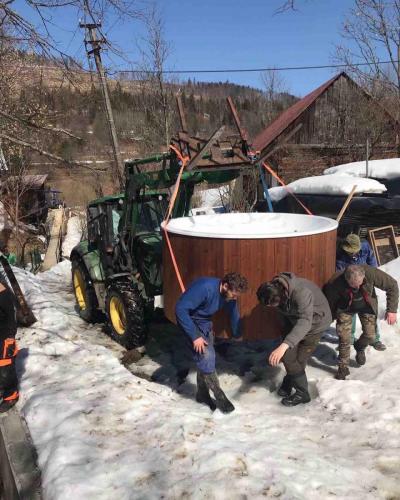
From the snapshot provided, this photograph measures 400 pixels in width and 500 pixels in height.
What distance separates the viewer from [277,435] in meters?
3.67

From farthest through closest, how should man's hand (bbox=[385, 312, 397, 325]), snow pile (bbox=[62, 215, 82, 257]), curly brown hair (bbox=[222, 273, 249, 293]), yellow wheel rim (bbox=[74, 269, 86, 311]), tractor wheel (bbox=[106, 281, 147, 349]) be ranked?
snow pile (bbox=[62, 215, 82, 257]) < yellow wheel rim (bbox=[74, 269, 86, 311]) < tractor wheel (bbox=[106, 281, 147, 349]) < man's hand (bbox=[385, 312, 397, 325]) < curly brown hair (bbox=[222, 273, 249, 293])

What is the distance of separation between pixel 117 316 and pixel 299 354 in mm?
2788

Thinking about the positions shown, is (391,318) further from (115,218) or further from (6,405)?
(115,218)

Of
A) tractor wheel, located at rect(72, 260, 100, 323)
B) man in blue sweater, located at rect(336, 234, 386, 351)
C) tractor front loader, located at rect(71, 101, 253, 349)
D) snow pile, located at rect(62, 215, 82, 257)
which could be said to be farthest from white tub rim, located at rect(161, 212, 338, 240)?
snow pile, located at rect(62, 215, 82, 257)

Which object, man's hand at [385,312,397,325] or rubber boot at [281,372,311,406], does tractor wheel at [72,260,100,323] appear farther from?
man's hand at [385,312,397,325]

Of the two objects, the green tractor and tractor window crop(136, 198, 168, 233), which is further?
tractor window crop(136, 198, 168, 233)

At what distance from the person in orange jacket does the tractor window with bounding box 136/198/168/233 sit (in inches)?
99.2

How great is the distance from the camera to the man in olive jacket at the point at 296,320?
3.81 metres

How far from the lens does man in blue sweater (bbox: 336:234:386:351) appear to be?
5.19 m

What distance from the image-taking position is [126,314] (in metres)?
5.64

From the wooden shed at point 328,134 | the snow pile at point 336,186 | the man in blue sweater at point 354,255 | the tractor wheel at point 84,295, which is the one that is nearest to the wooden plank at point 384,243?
the snow pile at point 336,186

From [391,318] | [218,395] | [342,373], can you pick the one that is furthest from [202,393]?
[391,318]

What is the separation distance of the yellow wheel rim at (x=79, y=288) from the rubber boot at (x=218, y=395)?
3819mm

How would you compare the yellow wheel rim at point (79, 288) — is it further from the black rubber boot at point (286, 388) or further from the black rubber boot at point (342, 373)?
the black rubber boot at point (342, 373)
